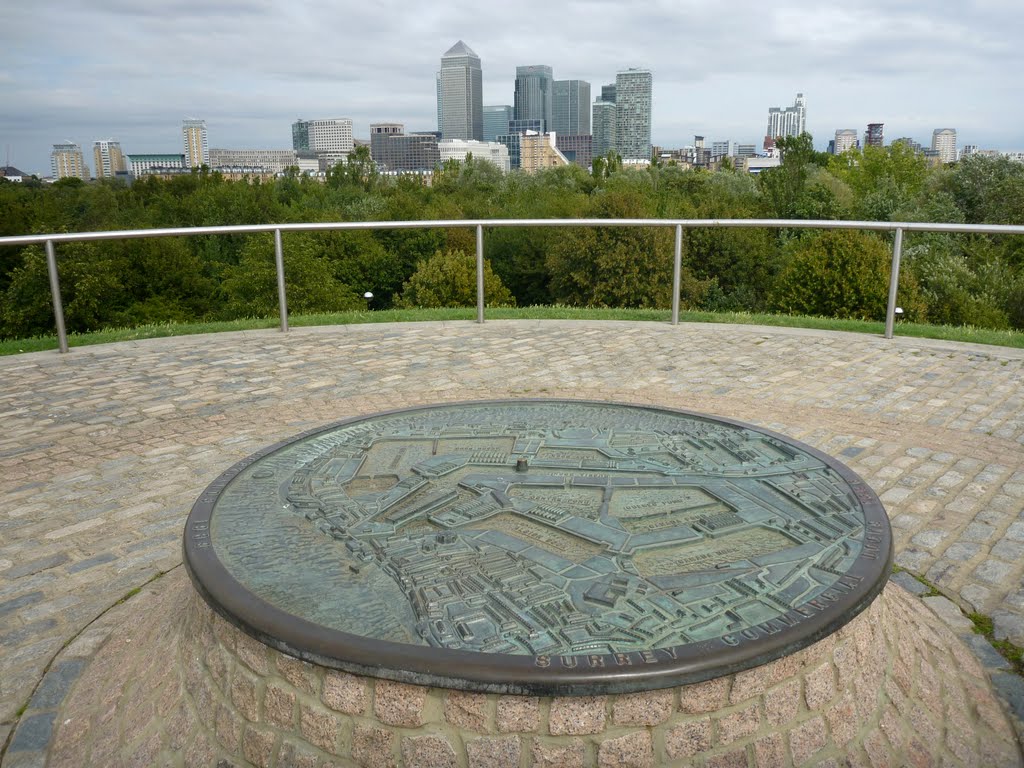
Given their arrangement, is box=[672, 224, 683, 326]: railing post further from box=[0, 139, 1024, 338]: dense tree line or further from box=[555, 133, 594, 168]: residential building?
box=[555, 133, 594, 168]: residential building

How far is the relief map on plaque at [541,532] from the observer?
228 cm

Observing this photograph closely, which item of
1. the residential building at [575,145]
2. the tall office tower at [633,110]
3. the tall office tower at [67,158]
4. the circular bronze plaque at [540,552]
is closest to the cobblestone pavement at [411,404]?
the circular bronze plaque at [540,552]

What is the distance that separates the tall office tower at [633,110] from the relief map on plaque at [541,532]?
558 ft

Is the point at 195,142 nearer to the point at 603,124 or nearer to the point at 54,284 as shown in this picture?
the point at 603,124

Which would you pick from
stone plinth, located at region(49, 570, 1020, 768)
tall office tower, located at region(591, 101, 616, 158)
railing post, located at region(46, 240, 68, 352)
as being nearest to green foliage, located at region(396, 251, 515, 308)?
railing post, located at region(46, 240, 68, 352)

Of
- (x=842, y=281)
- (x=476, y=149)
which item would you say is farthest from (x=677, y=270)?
(x=476, y=149)

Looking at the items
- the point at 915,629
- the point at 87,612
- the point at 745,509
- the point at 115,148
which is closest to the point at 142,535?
the point at 87,612

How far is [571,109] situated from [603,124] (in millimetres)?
24284

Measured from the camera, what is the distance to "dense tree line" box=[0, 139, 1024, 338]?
24.8 m

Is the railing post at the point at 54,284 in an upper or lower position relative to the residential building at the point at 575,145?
lower

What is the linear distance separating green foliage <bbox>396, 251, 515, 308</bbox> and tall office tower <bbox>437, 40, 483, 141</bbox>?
162 m

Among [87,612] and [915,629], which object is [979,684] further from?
[87,612]

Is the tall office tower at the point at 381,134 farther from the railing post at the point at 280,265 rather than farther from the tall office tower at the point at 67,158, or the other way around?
the railing post at the point at 280,265

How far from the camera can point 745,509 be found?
9.56 feet
